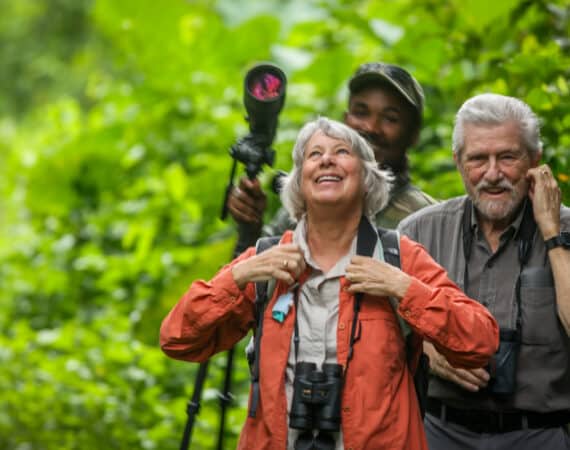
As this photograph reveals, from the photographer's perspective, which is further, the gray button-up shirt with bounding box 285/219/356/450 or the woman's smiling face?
the woman's smiling face

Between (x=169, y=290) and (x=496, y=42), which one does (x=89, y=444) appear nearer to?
(x=169, y=290)

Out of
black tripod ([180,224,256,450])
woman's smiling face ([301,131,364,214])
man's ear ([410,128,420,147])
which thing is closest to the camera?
woman's smiling face ([301,131,364,214])

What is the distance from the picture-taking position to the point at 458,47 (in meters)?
6.16

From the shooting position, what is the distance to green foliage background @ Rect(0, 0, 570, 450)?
6129 mm

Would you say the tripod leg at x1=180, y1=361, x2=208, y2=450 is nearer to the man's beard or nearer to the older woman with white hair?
the older woman with white hair

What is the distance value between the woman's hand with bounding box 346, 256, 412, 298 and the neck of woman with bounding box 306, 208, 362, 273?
20cm

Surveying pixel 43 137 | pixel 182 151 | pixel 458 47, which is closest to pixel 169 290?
pixel 182 151

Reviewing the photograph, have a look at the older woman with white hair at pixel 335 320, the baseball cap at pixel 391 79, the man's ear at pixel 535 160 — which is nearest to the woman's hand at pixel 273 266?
the older woman with white hair at pixel 335 320

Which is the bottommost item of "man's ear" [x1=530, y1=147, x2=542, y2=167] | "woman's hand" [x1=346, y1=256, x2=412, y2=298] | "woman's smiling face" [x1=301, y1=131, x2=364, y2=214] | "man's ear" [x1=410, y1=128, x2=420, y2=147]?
"woman's hand" [x1=346, y1=256, x2=412, y2=298]

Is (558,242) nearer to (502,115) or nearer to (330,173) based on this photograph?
(502,115)

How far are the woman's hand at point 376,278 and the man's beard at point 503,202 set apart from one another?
620 mm

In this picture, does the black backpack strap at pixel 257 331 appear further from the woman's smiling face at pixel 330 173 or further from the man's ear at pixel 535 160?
the man's ear at pixel 535 160

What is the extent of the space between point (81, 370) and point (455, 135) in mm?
4437

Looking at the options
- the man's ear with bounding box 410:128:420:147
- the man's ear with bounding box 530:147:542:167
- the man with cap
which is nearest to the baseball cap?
the man with cap
